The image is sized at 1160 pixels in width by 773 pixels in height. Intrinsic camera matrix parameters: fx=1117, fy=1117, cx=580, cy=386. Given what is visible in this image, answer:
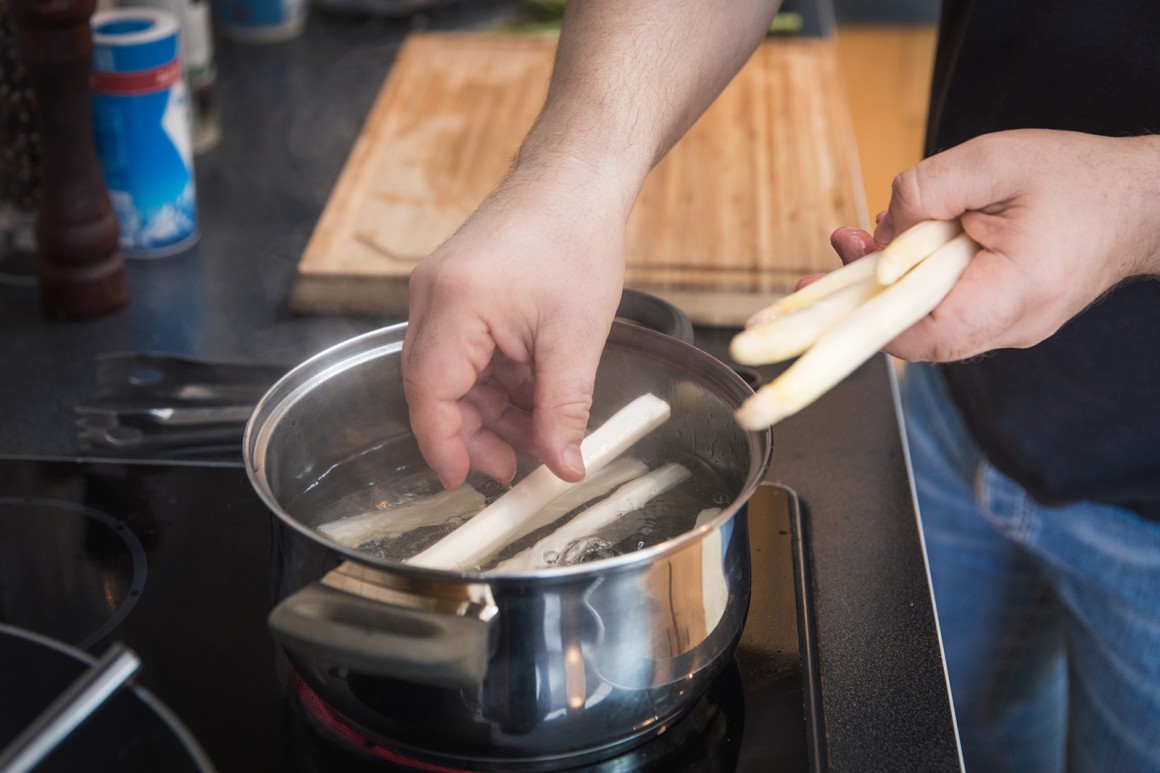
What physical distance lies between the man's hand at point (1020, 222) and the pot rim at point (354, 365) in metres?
0.12

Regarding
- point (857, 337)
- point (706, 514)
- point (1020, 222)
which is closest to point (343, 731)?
point (706, 514)

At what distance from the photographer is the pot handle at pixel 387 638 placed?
1.64ft

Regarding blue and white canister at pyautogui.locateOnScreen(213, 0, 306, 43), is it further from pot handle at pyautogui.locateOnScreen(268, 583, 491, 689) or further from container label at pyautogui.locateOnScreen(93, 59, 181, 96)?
pot handle at pyautogui.locateOnScreen(268, 583, 491, 689)

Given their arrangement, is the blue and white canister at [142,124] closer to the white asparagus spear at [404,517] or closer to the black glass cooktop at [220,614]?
the black glass cooktop at [220,614]

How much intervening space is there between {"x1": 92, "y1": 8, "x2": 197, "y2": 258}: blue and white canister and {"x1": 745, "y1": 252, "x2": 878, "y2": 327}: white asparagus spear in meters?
0.73

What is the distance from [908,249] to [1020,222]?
0.06 metres

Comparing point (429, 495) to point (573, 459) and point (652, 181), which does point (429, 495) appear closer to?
point (573, 459)

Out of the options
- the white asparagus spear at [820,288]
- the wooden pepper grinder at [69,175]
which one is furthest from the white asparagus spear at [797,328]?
the wooden pepper grinder at [69,175]

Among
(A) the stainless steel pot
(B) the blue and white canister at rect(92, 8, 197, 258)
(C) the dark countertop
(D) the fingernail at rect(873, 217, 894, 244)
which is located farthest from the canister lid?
(D) the fingernail at rect(873, 217, 894, 244)

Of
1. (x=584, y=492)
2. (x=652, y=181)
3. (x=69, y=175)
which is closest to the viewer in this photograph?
(x=584, y=492)

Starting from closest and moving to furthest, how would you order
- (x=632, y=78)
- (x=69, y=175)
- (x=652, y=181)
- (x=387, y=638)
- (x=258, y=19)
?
(x=387, y=638), (x=632, y=78), (x=69, y=175), (x=652, y=181), (x=258, y=19)

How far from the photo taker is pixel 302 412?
0.69 m

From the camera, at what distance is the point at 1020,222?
58 centimetres

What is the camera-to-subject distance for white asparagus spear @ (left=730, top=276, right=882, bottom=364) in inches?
21.8
